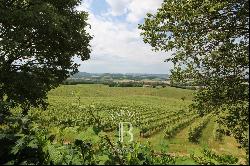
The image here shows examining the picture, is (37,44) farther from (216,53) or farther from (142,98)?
(142,98)

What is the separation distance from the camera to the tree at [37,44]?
19.8m

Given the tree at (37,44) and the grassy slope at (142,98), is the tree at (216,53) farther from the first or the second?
the grassy slope at (142,98)

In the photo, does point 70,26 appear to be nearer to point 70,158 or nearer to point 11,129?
point 11,129

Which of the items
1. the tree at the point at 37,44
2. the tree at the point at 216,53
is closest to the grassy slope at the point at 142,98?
the tree at the point at 37,44

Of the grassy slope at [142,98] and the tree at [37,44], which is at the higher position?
the tree at [37,44]

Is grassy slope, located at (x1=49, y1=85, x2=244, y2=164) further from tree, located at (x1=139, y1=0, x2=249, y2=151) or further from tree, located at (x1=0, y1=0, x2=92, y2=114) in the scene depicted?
tree, located at (x1=139, y1=0, x2=249, y2=151)

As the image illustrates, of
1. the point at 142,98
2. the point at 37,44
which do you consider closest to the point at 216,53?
the point at 37,44

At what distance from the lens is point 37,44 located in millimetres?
21688

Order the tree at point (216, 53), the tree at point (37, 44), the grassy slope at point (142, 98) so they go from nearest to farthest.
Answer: the tree at point (216, 53) → the tree at point (37, 44) → the grassy slope at point (142, 98)

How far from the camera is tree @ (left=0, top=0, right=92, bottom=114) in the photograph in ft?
65.0

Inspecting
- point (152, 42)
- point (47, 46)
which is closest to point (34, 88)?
point (47, 46)

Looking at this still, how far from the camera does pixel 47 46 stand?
21844 millimetres

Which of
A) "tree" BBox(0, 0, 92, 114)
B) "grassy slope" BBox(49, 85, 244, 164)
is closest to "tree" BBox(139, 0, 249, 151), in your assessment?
"tree" BBox(0, 0, 92, 114)

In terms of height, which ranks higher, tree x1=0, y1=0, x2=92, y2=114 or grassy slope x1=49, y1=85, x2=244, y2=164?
tree x1=0, y1=0, x2=92, y2=114
